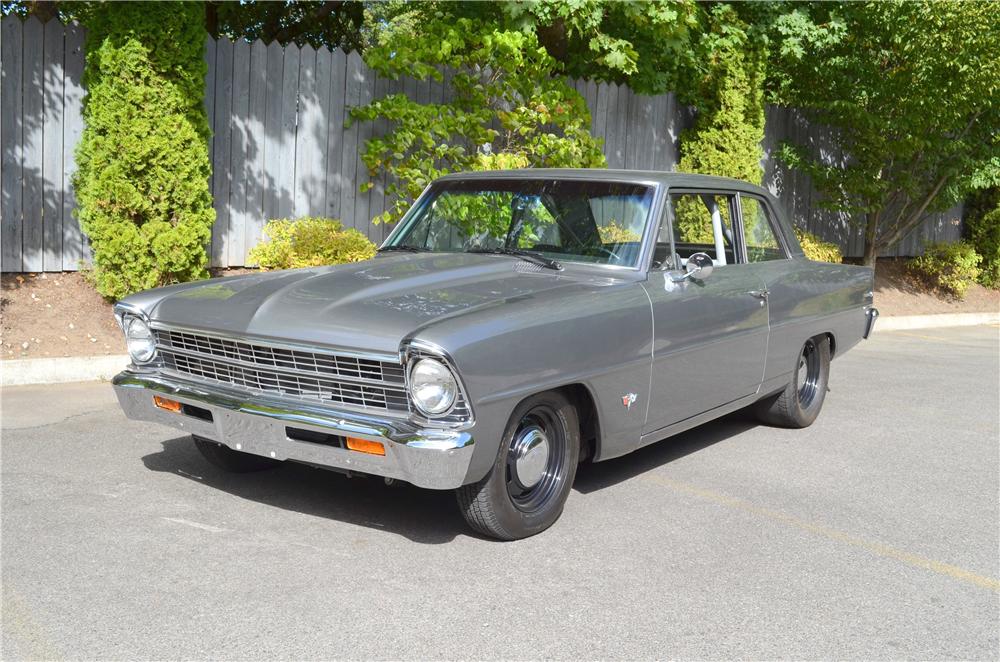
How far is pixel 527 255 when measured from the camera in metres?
5.59

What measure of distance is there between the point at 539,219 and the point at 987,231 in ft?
51.1

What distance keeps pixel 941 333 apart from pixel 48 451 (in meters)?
11.7

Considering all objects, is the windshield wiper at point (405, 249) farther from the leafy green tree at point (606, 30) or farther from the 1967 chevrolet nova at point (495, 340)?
the leafy green tree at point (606, 30)

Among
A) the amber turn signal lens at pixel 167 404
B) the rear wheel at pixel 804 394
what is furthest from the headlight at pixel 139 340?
the rear wheel at pixel 804 394

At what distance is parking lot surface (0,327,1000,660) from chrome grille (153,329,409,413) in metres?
0.65

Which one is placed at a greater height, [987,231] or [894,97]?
[894,97]

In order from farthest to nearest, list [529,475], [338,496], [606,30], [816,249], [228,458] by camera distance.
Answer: [816,249], [606,30], [228,458], [338,496], [529,475]

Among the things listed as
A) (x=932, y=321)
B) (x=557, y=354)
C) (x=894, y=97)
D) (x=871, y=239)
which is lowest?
(x=932, y=321)

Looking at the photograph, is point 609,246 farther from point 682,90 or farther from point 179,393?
point 682,90

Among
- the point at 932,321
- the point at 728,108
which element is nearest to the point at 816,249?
the point at 932,321

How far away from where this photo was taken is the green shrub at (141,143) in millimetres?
8750

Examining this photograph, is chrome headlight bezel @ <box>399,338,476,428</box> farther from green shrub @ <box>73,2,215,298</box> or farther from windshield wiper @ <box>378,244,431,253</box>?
green shrub @ <box>73,2,215,298</box>

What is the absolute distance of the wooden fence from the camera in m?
9.12

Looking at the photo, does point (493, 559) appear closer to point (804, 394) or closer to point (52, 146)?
point (804, 394)
